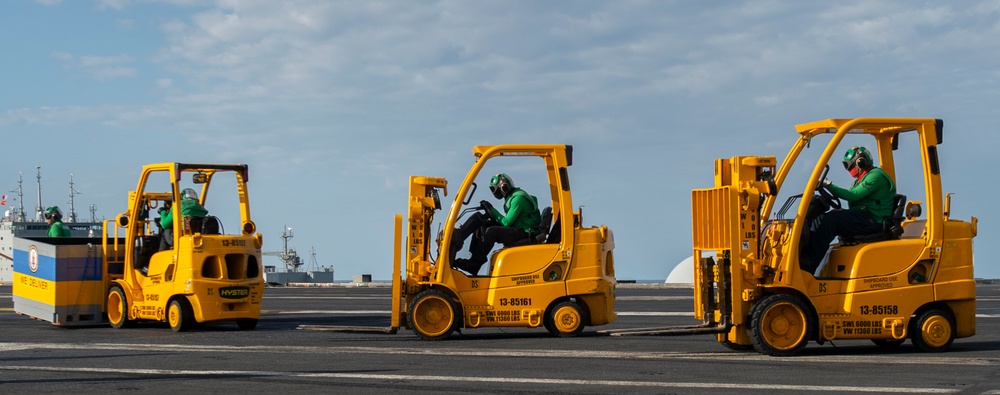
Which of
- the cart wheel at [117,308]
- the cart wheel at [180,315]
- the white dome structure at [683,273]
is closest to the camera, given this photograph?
the cart wheel at [180,315]

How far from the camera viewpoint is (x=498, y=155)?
13312 millimetres

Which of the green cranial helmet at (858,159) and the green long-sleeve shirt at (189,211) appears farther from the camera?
the green long-sleeve shirt at (189,211)

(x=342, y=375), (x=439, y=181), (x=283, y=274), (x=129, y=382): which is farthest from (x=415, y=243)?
(x=283, y=274)

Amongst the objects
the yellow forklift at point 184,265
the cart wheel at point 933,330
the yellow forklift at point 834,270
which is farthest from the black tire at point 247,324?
the cart wheel at point 933,330

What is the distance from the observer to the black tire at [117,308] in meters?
15.9

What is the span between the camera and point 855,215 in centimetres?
1104

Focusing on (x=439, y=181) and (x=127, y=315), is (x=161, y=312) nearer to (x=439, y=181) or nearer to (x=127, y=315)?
(x=127, y=315)

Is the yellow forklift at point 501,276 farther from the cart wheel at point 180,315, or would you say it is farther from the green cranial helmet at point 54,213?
Answer: the green cranial helmet at point 54,213

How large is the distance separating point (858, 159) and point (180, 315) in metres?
8.74

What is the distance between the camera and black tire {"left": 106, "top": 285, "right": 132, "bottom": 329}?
15883mm

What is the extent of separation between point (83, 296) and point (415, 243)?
5.75 m

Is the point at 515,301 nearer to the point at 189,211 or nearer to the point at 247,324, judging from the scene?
the point at 247,324

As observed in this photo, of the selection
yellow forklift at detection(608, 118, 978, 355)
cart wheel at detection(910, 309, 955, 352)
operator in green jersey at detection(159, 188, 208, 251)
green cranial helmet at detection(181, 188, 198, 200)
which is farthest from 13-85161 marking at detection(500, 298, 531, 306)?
green cranial helmet at detection(181, 188, 198, 200)

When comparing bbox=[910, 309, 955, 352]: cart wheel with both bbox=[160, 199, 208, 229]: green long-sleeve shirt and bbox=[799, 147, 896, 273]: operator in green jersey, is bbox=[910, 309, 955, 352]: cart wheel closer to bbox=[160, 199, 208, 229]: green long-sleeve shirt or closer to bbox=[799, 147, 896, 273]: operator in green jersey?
bbox=[799, 147, 896, 273]: operator in green jersey
